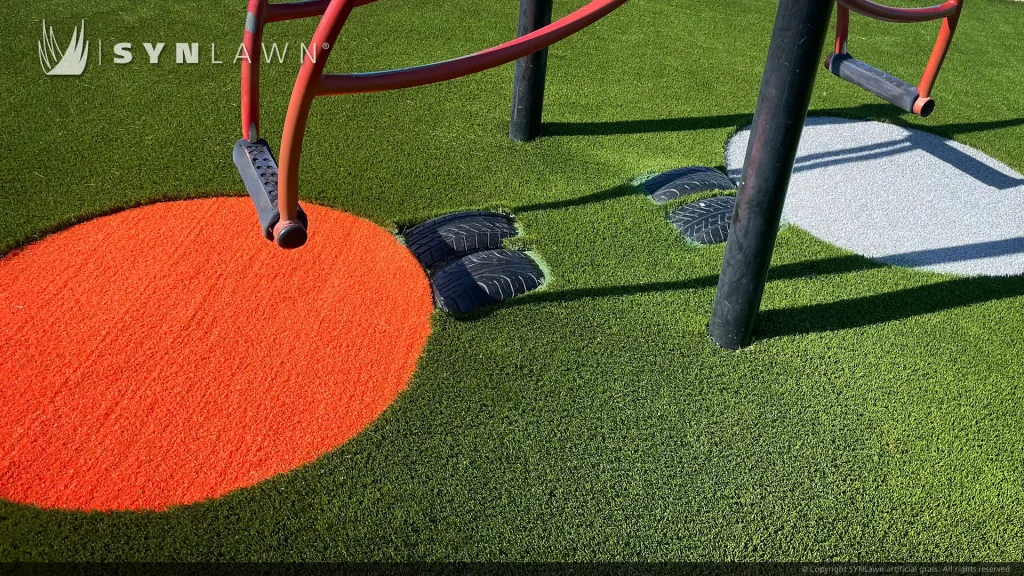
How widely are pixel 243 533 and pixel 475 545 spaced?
2.61 feet

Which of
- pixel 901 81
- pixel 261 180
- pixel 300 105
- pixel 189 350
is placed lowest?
pixel 189 350

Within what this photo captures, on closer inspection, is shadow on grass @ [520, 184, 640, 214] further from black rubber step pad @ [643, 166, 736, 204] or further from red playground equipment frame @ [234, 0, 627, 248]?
red playground equipment frame @ [234, 0, 627, 248]

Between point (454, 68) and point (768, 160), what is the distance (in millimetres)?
1273

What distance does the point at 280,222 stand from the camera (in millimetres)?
2889

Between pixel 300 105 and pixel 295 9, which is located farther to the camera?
pixel 295 9

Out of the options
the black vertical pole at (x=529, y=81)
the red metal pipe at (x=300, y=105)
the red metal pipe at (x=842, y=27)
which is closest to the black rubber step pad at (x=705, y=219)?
the red metal pipe at (x=842, y=27)

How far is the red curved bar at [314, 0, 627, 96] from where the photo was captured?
2695mm

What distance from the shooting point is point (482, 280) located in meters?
3.92

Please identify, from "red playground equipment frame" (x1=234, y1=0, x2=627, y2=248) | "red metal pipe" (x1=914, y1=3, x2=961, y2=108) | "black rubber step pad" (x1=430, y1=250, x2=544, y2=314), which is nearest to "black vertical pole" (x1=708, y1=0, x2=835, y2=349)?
"red playground equipment frame" (x1=234, y1=0, x2=627, y2=248)

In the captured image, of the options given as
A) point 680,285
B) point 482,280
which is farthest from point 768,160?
point 482,280

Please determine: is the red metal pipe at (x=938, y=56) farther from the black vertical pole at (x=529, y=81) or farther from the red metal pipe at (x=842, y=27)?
the black vertical pole at (x=529, y=81)

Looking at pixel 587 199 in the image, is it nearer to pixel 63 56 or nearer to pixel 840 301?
pixel 840 301

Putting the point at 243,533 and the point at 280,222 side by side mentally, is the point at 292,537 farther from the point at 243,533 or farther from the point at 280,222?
the point at 280,222

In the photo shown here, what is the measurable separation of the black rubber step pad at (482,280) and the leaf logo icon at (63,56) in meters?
3.74
